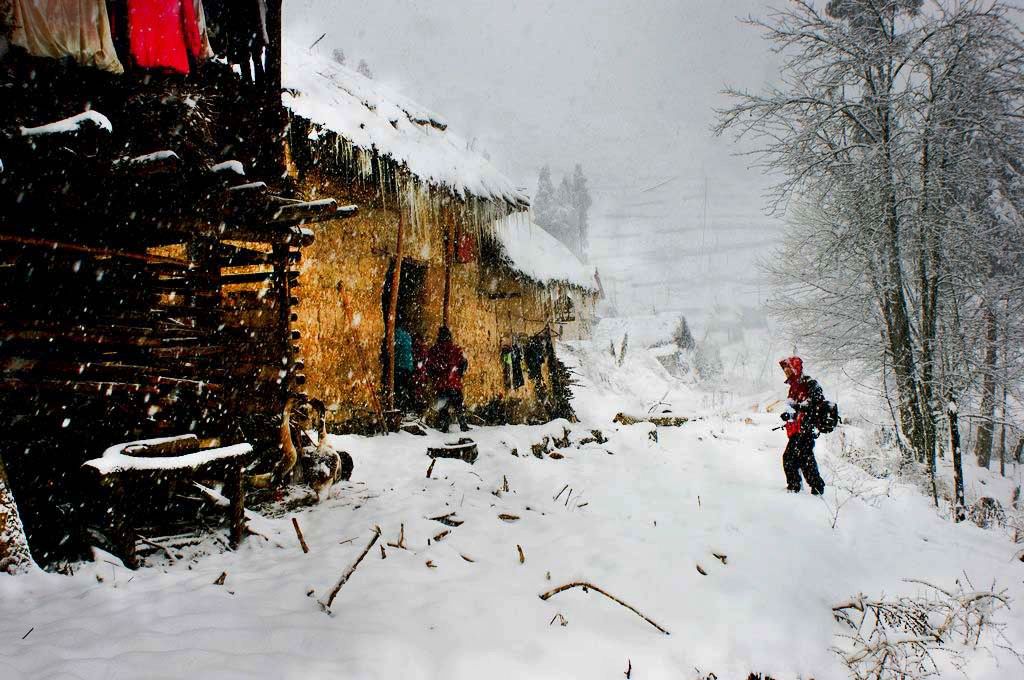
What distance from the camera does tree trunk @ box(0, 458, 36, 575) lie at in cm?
271

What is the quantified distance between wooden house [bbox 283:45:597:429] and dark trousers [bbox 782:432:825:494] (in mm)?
5853

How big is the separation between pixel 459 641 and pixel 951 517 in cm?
714

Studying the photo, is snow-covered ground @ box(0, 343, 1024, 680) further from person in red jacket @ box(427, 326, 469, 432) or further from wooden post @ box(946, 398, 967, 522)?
person in red jacket @ box(427, 326, 469, 432)

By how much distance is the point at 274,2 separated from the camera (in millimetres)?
4688

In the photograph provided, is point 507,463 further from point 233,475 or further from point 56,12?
point 56,12

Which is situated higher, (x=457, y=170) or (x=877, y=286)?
(x=457, y=170)

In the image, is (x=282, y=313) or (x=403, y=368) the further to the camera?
(x=403, y=368)

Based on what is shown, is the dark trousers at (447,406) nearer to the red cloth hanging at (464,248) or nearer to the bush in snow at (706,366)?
the red cloth hanging at (464,248)

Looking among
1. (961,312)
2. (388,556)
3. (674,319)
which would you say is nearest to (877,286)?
(961,312)

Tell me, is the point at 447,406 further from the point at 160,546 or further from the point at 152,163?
the point at 152,163

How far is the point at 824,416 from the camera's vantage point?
19.5 ft

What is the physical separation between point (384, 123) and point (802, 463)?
26.5 ft

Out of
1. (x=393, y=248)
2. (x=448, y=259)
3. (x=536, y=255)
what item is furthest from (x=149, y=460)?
(x=536, y=255)

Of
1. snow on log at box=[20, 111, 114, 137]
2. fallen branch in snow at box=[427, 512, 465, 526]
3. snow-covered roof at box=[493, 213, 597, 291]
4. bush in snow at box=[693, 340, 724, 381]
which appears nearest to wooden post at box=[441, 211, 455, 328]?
snow-covered roof at box=[493, 213, 597, 291]
